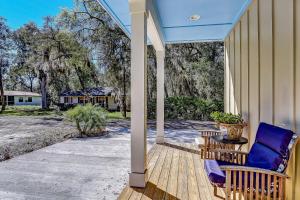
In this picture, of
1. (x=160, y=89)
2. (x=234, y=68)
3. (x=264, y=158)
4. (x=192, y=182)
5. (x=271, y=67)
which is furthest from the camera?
(x=160, y=89)

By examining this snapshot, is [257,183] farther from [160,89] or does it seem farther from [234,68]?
[160,89]

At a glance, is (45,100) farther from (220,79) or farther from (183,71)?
(220,79)

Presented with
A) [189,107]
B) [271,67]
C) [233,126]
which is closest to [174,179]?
[233,126]

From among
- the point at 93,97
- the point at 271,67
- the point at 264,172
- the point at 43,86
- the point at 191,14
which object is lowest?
the point at 264,172

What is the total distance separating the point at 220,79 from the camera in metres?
10.7

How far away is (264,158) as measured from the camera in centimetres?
237

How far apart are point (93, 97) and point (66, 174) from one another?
17399 millimetres

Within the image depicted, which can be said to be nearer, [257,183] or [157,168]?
[257,183]

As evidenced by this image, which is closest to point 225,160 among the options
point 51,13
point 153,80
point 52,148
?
point 52,148

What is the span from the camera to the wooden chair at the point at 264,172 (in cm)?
197

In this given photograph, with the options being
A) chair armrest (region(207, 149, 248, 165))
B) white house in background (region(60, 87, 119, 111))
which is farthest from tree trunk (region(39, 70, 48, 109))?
chair armrest (region(207, 149, 248, 165))

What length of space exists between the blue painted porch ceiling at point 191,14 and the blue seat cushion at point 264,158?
237 centimetres

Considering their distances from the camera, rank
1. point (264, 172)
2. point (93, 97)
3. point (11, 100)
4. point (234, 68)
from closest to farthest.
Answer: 1. point (264, 172)
2. point (234, 68)
3. point (93, 97)
4. point (11, 100)

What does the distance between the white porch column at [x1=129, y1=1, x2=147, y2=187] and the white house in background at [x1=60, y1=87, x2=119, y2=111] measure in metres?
15.4
